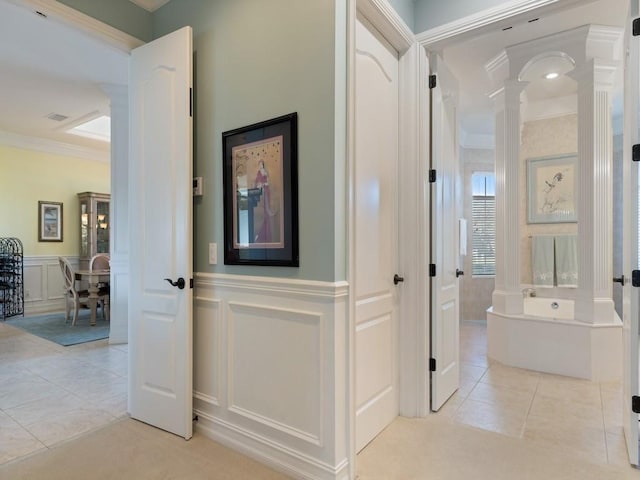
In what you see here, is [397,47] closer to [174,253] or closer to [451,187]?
[451,187]

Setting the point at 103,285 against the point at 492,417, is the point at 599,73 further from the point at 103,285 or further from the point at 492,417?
the point at 103,285

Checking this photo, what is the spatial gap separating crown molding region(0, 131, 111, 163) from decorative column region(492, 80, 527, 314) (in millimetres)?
6759

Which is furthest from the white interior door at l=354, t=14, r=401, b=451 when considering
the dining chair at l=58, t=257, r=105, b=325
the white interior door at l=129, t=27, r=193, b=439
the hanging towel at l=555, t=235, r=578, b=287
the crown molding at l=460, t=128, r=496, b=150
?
the dining chair at l=58, t=257, r=105, b=325

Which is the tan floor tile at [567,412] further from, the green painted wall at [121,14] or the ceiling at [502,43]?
the green painted wall at [121,14]

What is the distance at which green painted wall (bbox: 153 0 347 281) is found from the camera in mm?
1840

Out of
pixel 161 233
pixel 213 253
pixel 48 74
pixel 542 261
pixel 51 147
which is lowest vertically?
pixel 542 261

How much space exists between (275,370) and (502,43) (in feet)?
11.5

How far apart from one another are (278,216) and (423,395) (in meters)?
1.58

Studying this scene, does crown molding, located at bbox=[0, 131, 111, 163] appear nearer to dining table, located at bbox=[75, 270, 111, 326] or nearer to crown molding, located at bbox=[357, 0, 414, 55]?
dining table, located at bbox=[75, 270, 111, 326]

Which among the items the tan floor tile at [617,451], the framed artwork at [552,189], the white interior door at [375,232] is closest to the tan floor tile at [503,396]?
the tan floor tile at [617,451]

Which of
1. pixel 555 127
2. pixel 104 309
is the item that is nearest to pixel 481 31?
pixel 555 127

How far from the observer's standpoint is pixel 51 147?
643cm

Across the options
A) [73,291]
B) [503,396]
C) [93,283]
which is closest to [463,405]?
[503,396]

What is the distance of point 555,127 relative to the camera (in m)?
4.91
